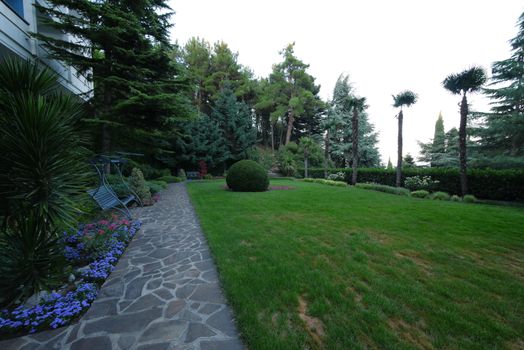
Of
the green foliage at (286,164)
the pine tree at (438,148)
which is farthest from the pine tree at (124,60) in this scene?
the pine tree at (438,148)

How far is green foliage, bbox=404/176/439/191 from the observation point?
1189 centimetres

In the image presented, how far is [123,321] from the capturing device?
218cm

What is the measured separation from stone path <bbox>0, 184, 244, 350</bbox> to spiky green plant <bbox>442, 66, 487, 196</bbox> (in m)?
12.3

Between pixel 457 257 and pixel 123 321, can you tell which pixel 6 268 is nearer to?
pixel 123 321

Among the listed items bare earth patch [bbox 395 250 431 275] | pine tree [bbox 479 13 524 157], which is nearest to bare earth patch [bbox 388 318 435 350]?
bare earth patch [bbox 395 250 431 275]

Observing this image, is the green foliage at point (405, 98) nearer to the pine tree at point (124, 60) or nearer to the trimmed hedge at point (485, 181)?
the trimmed hedge at point (485, 181)

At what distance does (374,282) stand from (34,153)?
4.08 metres

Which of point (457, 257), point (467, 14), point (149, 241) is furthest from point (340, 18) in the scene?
point (149, 241)

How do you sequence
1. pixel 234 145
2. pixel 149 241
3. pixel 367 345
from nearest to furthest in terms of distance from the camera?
pixel 367 345
pixel 149 241
pixel 234 145

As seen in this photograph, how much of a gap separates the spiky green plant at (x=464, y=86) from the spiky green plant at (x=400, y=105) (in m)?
3.22

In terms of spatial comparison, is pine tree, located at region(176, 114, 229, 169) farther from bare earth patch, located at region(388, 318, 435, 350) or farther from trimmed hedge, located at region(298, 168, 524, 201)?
bare earth patch, located at region(388, 318, 435, 350)

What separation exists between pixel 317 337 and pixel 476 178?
12.8 m

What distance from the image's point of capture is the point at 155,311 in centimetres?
233

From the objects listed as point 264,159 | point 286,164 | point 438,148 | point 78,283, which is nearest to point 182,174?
point 264,159
